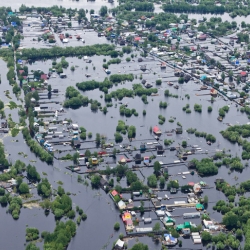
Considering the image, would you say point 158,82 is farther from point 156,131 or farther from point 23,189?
point 23,189

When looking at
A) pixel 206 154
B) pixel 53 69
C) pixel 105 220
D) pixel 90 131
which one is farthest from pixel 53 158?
pixel 53 69

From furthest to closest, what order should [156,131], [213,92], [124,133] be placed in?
[213,92], [156,131], [124,133]

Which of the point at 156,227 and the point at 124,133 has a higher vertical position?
the point at 124,133

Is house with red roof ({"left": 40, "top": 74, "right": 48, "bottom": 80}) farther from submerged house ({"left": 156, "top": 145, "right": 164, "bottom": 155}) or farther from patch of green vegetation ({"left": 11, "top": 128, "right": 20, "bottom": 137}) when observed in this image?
submerged house ({"left": 156, "top": 145, "right": 164, "bottom": 155})

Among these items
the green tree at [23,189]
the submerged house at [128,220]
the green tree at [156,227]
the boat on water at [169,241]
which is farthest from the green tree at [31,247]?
the boat on water at [169,241]

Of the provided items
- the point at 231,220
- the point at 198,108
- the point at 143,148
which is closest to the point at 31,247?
the point at 231,220

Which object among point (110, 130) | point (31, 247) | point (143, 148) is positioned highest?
point (110, 130)

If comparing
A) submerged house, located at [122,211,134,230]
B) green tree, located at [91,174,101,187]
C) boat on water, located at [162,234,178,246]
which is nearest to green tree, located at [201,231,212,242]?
boat on water, located at [162,234,178,246]

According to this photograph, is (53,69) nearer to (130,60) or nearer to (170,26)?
(130,60)

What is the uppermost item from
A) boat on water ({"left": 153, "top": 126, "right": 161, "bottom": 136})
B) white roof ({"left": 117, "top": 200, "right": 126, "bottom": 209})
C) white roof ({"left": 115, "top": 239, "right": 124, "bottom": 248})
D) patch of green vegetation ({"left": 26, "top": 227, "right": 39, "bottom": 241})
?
boat on water ({"left": 153, "top": 126, "right": 161, "bottom": 136})
